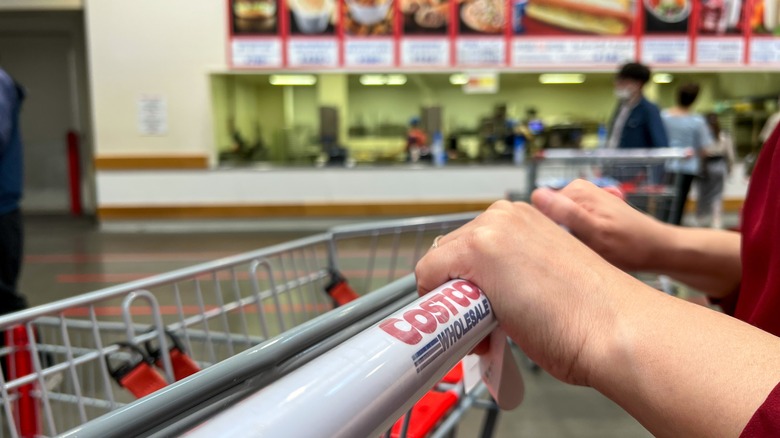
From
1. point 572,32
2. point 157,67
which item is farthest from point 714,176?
point 157,67

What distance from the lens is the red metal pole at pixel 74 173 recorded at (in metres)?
8.82

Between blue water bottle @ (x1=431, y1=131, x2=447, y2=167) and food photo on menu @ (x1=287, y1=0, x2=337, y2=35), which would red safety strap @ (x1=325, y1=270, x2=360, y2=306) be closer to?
blue water bottle @ (x1=431, y1=131, x2=447, y2=167)

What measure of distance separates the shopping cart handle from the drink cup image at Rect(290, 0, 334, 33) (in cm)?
684

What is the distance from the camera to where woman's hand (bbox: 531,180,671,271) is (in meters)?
0.90

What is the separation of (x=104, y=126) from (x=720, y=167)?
713 centimetres

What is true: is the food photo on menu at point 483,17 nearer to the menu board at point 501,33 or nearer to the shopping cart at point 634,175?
the menu board at point 501,33

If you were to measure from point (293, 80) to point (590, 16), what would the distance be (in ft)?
13.7

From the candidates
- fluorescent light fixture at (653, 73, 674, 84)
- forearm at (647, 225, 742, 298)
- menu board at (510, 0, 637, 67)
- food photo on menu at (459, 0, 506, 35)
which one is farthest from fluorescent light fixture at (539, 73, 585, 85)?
forearm at (647, 225, 742, 298)

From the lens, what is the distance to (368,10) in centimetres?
684

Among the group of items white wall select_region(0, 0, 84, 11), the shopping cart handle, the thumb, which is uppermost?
white wall select_region(0, 0, 84, 11)

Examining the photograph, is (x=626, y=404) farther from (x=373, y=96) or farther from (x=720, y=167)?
(x=373, y=96)

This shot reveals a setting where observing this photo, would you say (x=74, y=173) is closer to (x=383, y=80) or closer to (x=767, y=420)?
(x=383, y=80)

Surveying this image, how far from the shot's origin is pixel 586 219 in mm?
894

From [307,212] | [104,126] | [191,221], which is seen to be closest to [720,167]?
[307,212]
